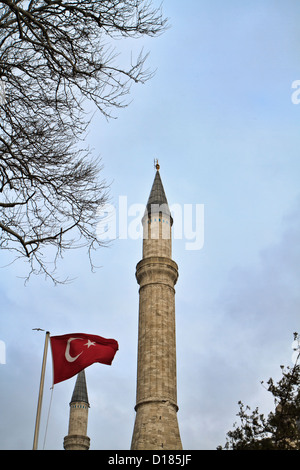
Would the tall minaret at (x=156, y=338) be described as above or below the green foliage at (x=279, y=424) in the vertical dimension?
above

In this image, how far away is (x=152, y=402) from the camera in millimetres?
26969

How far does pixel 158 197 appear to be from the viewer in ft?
113

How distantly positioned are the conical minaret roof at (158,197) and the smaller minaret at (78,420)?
17233mm

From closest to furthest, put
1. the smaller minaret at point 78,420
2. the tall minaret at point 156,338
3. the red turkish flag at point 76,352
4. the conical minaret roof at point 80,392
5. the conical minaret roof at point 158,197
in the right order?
the red turkish flag at point 76,352 → the tall minaret at point 156,338 → the conical minaret roof at point 158,197 → the smaller minaret at point 78,420 → the conical minaret roof at point 80,392

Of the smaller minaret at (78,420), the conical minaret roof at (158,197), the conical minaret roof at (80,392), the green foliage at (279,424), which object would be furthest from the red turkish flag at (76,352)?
the conical minaret roof at (80,392)

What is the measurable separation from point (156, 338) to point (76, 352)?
16.6 metres

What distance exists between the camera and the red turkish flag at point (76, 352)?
492 inches

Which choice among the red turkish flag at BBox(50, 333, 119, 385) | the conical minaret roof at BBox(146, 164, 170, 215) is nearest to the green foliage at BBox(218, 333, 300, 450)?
the red turkish flag at BBox(50, 333, 119, 385)

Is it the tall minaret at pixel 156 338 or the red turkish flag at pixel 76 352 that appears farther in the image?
the tall minaret at pixel 156 338

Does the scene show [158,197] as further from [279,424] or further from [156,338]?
[279,424]

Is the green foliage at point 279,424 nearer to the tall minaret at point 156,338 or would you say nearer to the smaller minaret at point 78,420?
the tall minaret at point 156,338
